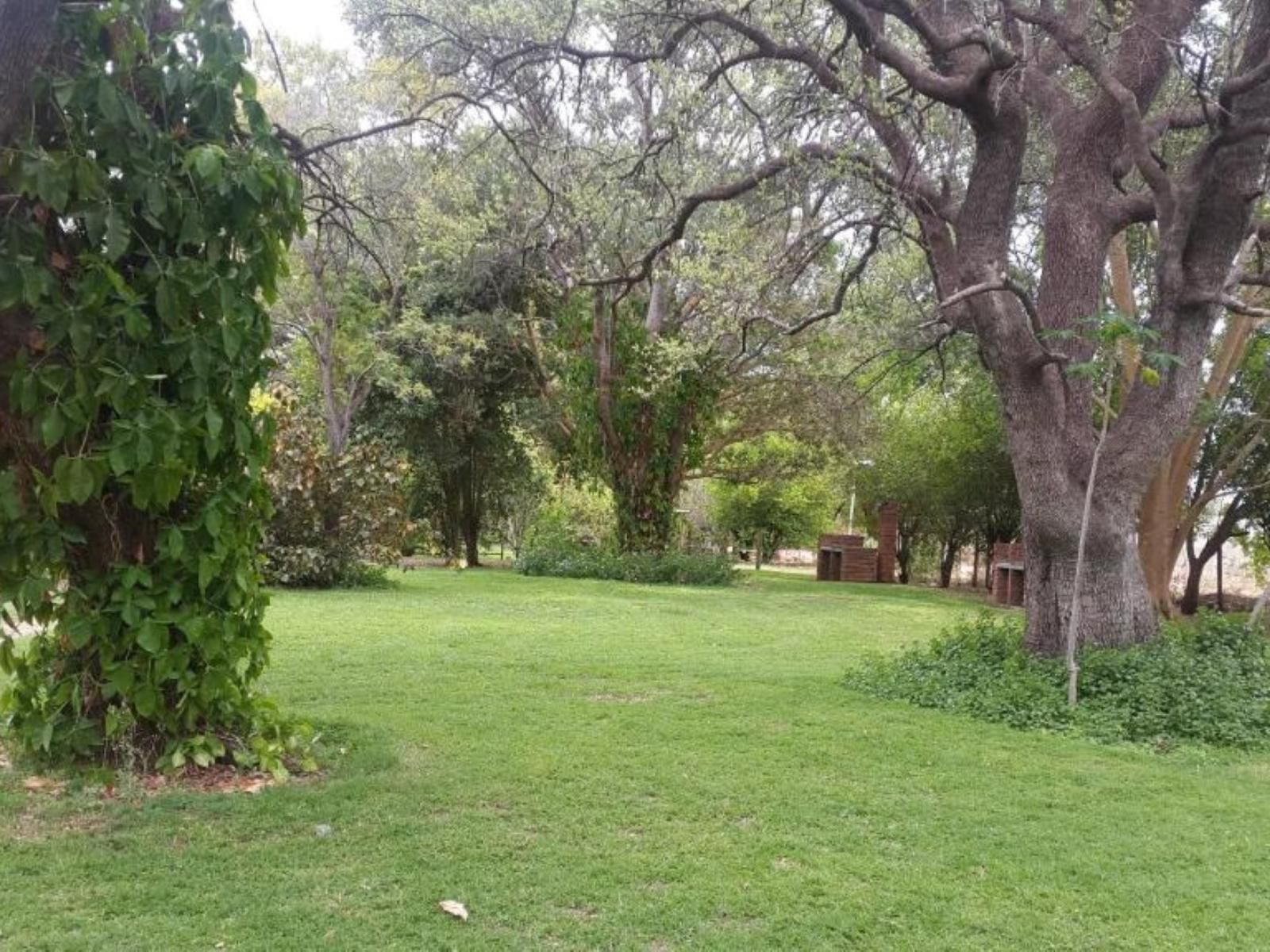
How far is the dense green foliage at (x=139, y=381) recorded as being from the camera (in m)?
3.51

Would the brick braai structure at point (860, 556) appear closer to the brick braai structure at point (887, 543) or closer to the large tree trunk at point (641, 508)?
the brick braai structure at point (887, 543)

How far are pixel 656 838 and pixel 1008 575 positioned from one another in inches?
629

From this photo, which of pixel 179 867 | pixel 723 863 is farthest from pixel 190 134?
pixel 723 863

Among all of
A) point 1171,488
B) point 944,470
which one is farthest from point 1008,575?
point 1171,488

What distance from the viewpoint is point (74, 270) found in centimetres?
370

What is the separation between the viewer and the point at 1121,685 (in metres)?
6.06

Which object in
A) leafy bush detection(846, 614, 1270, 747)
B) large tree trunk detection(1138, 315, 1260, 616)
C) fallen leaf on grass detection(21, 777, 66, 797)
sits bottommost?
fallen leaf on grass detection(21, 777, 66, 797)

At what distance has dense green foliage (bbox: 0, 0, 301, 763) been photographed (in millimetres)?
3514

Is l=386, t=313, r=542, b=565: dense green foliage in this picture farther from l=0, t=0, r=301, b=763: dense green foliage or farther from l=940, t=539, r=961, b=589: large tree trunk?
l=0, t=0, r=301, b=763: dense green foliage

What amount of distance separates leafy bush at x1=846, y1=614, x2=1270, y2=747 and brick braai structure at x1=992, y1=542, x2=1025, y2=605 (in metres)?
10.6

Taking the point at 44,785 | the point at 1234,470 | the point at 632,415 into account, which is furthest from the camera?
the point at 632,415

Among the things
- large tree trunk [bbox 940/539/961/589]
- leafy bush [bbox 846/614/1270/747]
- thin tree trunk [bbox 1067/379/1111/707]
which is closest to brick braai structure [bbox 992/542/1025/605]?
large tree trunk [bbox 940/539/961/589]

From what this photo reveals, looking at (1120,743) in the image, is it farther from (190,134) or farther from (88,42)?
(88,42)

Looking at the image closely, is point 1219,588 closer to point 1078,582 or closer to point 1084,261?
point 1084,261
